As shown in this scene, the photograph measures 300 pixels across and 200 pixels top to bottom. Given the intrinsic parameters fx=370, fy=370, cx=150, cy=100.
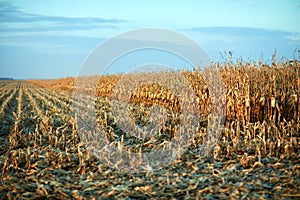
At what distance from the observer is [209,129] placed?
696cm

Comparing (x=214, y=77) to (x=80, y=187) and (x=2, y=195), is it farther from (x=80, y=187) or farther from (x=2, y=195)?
(x=2, y=195)

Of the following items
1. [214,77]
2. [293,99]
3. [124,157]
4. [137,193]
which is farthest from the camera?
[214,77]

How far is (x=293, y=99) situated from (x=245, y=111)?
0.98 meters

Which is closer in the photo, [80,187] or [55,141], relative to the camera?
[80,187]

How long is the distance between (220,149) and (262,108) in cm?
282

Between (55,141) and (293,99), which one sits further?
(293,99)

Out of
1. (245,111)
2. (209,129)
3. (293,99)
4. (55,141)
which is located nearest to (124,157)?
(55,141)

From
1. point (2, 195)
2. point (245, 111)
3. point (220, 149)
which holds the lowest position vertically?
point (2, 195)

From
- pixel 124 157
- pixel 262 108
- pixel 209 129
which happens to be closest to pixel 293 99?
pixel 262 108

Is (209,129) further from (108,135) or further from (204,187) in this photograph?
(204,187)

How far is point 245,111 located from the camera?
7801 mm

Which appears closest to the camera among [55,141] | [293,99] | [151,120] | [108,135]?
[55,141]

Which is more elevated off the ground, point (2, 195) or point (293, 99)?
point (293, 99)

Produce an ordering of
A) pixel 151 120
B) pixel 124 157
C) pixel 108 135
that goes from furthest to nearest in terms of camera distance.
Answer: pixel 151 120 → pixel 108 135 → pixel 124 157
